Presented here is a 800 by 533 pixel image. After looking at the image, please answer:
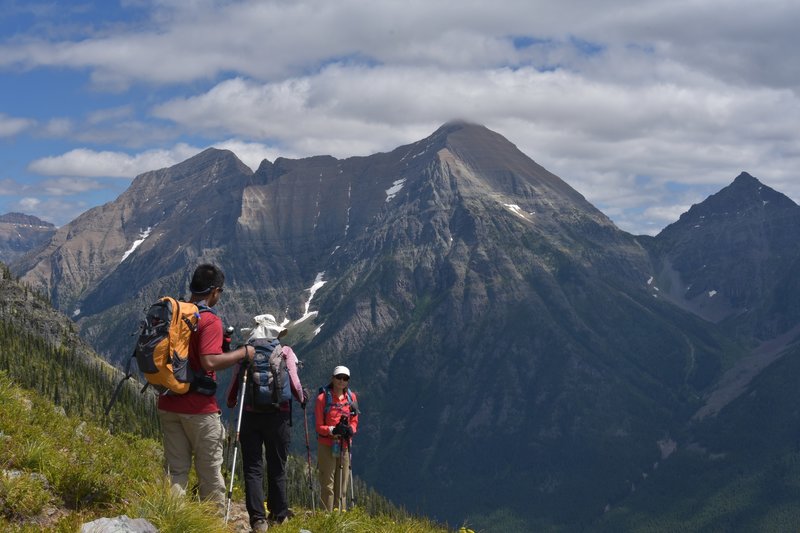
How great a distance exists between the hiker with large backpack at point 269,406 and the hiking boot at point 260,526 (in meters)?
0.65

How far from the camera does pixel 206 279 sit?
49.0 ft

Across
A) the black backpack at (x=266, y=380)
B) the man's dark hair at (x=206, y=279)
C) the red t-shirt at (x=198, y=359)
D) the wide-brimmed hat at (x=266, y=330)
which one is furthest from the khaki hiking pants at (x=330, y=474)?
the man's dark hair at (x=206, y=279)

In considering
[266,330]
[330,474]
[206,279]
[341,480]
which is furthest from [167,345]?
[341,480]

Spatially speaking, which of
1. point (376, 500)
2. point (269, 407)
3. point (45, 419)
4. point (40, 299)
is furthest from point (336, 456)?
point (40, 299)

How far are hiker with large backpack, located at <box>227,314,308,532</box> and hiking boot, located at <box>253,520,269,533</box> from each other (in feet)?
2.12

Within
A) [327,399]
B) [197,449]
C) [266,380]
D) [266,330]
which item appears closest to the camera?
[197,449]

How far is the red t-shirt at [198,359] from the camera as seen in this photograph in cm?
1413

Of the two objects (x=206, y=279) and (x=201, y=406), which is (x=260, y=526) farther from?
(x=206, y=279)

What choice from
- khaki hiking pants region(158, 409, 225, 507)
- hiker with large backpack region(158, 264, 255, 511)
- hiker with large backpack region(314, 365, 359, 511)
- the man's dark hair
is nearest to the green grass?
khaki hiking pants region(158, 409, 225, 507)

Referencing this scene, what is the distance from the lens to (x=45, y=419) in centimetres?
1880

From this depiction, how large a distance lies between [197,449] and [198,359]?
1776 mm

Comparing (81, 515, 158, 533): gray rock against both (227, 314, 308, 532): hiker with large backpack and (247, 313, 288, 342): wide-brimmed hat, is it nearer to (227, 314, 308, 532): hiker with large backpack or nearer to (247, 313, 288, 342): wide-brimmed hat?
(227, 314, 308, 532): hiker with large backpack

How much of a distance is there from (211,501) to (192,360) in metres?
2.67

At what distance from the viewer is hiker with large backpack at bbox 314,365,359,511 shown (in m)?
19.7
